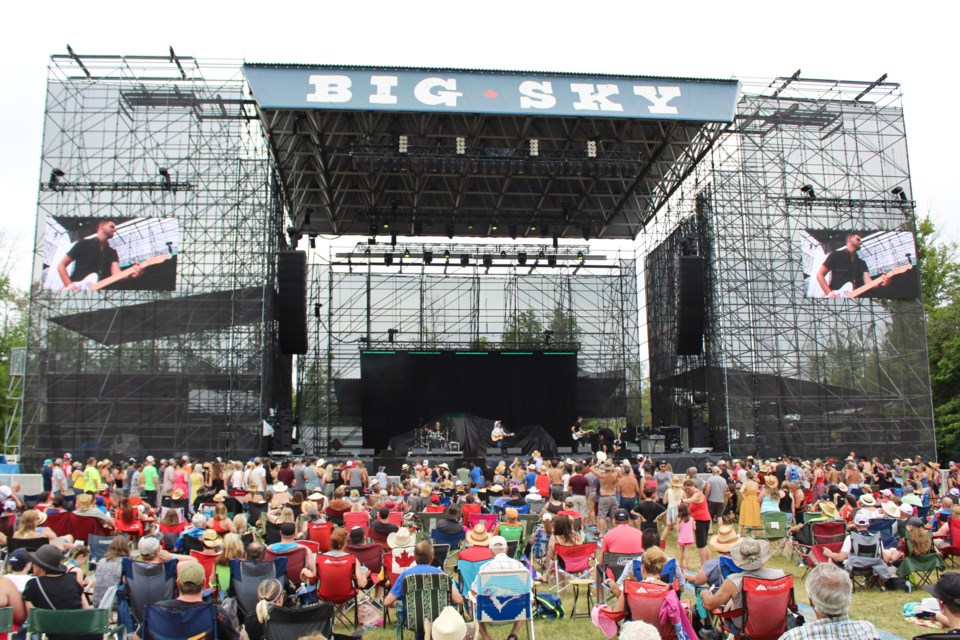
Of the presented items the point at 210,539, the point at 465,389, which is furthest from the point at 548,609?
the point at 465,389

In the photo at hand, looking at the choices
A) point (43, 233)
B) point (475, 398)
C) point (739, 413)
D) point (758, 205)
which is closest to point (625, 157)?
point (758, 205)

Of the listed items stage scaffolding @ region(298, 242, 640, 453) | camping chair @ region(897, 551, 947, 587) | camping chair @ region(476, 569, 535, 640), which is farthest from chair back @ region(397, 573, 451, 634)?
stage scaffolding @ region(298, 242, 640, 453)

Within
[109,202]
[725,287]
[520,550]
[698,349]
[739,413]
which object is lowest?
[520,550]

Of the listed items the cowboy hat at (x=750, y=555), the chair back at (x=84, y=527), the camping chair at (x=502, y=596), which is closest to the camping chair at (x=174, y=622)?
the camping chair at (x=502, y=596)

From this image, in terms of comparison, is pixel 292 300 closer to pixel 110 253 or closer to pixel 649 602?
pixel 110 253

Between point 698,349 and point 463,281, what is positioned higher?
point 463,281

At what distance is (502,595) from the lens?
6043 mm

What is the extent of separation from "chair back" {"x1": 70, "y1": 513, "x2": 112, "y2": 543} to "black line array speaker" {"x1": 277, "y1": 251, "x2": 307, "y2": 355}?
12644 mm

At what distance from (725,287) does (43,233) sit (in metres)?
18.2

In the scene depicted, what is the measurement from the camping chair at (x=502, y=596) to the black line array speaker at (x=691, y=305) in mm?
17156

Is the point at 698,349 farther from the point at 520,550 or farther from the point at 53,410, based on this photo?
the point at 53,410

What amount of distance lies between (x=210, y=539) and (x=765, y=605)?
194 inches

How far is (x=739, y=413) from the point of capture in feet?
70.3

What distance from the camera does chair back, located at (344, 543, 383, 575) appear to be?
7262 mm
